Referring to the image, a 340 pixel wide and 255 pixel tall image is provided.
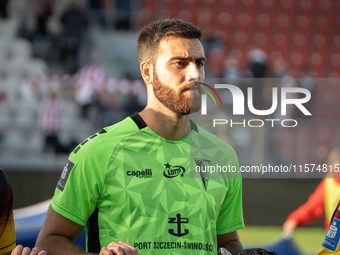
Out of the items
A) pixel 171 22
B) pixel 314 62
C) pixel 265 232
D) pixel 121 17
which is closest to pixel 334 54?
pixel 314 62

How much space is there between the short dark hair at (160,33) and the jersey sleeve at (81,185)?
0.60m

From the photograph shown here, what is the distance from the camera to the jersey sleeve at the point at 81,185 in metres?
1.87

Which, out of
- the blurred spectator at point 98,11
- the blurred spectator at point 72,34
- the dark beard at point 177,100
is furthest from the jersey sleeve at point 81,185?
the blurred spectator at point 98,11

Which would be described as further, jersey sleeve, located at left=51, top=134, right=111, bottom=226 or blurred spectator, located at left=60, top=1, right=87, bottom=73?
blurred spectator, located at left=60, top=1, right=87, bottom=73

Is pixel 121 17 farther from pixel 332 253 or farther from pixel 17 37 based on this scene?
pixel 332 253

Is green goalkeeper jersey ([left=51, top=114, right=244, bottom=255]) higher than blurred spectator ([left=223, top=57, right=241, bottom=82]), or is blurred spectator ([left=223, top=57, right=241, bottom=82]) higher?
blurred spectator ([left=223, top=57, right=241, bottom=82])

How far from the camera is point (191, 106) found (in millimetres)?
2014

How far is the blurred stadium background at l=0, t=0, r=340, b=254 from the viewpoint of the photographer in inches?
123

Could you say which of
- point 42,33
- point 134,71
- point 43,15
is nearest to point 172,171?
point 134,71

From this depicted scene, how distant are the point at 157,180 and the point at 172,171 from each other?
94 millimetres

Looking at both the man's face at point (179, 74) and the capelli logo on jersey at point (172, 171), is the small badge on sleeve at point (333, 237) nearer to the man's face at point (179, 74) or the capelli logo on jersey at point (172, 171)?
the capelli logo on jersey at point (172, 171)

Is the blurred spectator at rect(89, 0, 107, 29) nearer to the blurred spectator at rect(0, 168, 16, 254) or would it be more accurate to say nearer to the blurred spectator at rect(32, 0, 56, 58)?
the blurred spectator at rect(32, 0, 56, 58)

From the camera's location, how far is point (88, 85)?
6348 millimetres

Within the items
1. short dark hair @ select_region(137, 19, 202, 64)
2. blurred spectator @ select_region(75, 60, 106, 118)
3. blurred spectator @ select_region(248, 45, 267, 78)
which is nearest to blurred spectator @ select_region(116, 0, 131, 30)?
blurred spectator @ select_region(75, 60, 106, 118)
